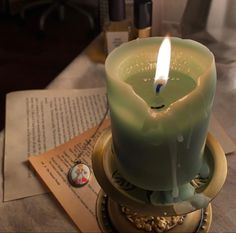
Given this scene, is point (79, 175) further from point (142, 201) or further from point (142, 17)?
point (142, 17)

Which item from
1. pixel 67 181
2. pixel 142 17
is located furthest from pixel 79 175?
pixel 142 17

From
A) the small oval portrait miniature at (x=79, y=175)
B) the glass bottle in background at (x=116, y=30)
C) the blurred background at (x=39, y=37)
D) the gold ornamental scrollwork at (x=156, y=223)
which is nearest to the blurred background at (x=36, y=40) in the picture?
the blurred background at (x=39, y=37)

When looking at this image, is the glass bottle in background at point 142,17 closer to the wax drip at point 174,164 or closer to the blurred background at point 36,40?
the wax drip at point 174,164

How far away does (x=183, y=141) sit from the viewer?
347 mm

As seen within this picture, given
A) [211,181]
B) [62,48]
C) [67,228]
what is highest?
[211,181]

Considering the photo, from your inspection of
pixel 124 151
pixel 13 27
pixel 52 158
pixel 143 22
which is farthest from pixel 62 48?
pixel 124 151

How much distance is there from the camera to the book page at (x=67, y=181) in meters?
0.49

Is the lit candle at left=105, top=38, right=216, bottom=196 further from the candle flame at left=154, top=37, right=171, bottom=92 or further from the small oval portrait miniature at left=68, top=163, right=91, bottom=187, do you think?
the small oval portrait miniature at left=68, top=163, right=91, bottom=187

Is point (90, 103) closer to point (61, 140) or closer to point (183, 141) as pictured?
point (61, 140)

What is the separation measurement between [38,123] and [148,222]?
0.24 meters

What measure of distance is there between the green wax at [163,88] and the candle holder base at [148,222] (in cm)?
14

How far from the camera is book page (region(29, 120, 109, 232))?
1.61ft

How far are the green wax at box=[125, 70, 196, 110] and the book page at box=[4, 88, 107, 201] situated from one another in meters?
0.22

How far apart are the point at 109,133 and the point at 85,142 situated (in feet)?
0.42
